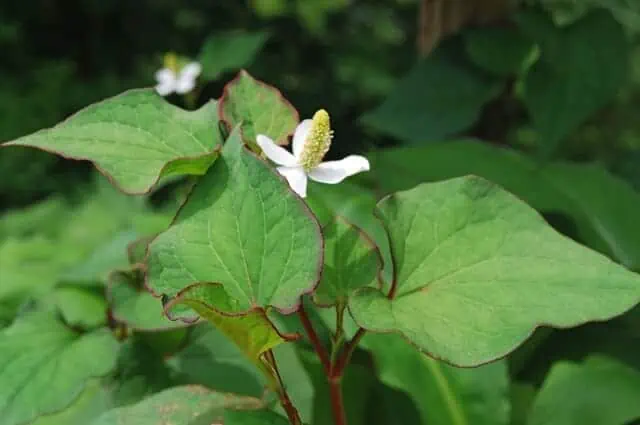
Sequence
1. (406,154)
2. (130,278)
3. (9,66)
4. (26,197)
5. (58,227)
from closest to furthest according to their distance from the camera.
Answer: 1. (130,278)
2. (406,154)
3. (58,227)
4. (26,197)
5. (9,66)

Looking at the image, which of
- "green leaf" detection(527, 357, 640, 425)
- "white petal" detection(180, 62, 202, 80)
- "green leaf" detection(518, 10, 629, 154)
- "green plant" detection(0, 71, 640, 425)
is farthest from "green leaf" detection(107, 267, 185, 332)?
"green leaf" detection(518, 10, 629, 154)

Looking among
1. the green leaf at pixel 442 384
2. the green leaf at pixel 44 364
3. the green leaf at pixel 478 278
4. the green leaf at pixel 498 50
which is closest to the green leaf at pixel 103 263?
the green leaf at pixel 44 364

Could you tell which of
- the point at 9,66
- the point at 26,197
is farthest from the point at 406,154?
the point at 9,66

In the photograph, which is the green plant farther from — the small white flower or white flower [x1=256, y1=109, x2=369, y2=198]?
the small white flower

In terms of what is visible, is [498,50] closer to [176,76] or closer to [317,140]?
[176,76]

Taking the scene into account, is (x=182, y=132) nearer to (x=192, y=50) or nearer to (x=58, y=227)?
(x=58, y=227)

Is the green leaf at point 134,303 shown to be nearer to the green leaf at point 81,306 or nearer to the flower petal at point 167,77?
the green leaf at point 81,306
